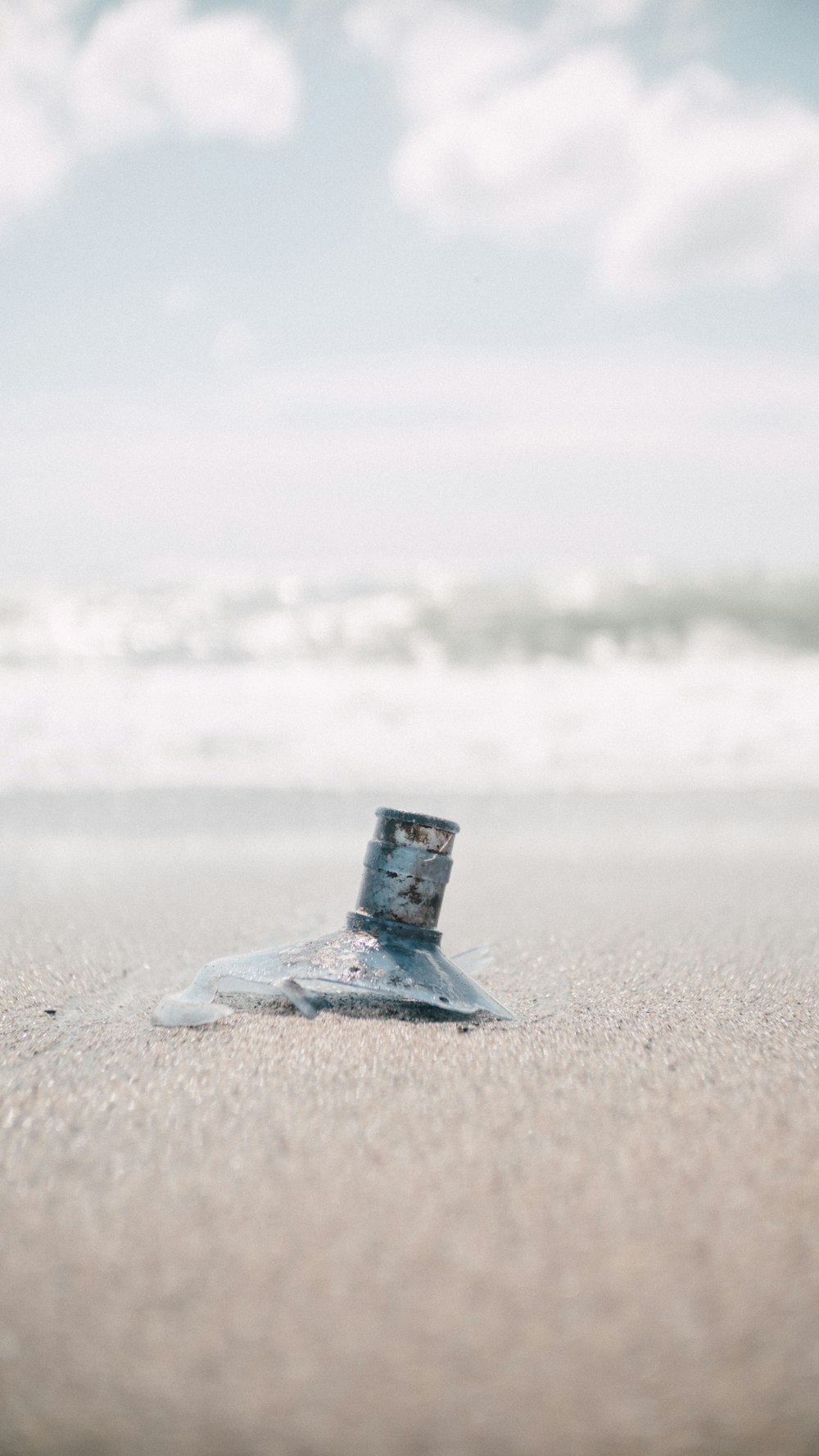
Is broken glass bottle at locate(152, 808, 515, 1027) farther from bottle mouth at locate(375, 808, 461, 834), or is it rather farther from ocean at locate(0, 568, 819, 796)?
ocean at locate(0, 568, 819, 796)

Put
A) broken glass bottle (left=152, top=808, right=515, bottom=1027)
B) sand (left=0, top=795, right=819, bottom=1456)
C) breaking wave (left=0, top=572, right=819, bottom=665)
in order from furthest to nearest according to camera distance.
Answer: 1. breaking wave (left=0, top=572, right=819, bottom=665)
2. broken glass bottle (left=152, top=808, right=515, bottom=1027)
3. sand (left=0, top=795, right=819, bottom=1456)

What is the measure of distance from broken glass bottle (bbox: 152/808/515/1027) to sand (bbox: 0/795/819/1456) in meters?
0.06

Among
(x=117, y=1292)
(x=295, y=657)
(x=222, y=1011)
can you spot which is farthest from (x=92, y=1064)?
(x=295, y=657)

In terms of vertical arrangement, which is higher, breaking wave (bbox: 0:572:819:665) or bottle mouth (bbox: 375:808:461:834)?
breaking wave (bbox: 0:572:819:665)

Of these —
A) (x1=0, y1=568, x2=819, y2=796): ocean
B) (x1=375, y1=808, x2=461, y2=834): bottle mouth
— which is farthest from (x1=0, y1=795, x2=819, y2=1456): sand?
(x1=0, y1=568, x2=819, y2=796): ocean

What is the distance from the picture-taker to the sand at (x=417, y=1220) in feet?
3.02

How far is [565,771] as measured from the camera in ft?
19.2

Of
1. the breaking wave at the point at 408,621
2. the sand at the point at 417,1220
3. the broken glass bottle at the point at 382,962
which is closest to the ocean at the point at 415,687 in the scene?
the breaking wave at the point at 408,621

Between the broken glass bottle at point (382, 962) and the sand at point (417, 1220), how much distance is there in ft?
0.19

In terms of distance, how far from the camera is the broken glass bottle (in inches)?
71.1

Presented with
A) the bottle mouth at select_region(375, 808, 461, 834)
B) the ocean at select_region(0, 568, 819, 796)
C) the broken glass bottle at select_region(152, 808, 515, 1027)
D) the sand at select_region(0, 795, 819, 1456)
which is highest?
the ocean at select_region(0, 568, 819, 796)

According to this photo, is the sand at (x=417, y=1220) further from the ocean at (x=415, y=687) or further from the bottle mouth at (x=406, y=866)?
the ocean at (x=415, y=687)

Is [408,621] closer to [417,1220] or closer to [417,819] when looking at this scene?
[417,819]

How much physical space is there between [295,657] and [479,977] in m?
10.2
